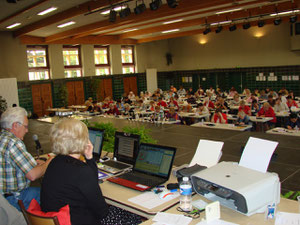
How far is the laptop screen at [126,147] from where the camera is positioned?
11.8 ft

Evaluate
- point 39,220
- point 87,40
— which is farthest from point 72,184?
point 87,40

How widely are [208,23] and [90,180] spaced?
13451 millimetres

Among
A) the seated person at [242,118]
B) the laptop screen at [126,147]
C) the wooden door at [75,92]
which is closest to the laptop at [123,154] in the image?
the laptop screen at [126,147]

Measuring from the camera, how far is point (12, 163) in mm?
3031

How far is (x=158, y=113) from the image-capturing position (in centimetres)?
988

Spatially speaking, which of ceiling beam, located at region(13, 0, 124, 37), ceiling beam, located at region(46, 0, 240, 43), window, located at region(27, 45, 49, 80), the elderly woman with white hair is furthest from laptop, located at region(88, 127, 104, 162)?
window, located at region(27, 45, 49, 80)

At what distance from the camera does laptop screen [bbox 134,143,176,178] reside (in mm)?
3036

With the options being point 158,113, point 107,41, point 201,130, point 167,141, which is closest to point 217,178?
point 167,141

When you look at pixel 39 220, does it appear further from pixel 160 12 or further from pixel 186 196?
pixel 160 12

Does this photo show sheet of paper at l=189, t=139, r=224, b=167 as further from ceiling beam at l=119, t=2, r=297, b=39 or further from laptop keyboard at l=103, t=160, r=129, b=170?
ceiling beam at l=119, t=2, r=297, b=39

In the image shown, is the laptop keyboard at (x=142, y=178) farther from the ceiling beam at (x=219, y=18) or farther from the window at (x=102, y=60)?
the window at (x=102, y=60)

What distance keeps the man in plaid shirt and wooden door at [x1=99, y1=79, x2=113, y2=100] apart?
16.4 m

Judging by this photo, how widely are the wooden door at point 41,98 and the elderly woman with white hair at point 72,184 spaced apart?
15.4m

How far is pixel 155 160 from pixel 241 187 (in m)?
1.11
